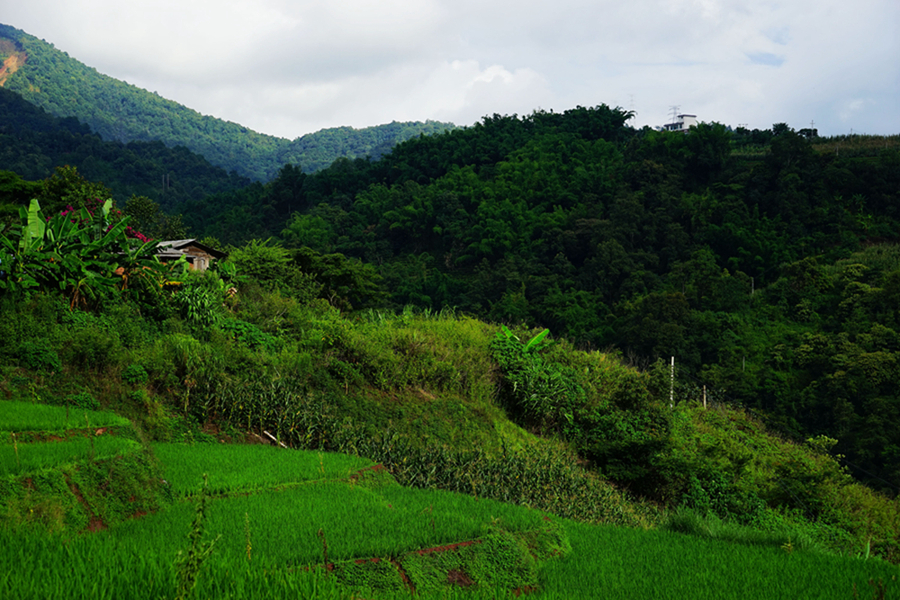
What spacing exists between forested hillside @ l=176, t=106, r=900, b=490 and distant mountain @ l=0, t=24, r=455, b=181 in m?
56.8

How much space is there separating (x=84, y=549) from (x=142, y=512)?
8.33 feet

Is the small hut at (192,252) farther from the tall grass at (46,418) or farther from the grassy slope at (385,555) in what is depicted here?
the grassy slope at (385,555)

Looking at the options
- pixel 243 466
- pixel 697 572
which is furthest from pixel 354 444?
pixel 697 572

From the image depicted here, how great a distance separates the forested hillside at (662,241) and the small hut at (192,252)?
21.4m

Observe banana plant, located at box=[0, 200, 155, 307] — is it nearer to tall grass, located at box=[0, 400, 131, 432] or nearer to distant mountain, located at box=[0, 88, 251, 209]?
tall grass, located at box=[0, 400, 131, 432]

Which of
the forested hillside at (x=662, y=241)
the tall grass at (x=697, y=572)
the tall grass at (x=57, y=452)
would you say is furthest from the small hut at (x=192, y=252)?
the forested hillside at (x=662, y=241)

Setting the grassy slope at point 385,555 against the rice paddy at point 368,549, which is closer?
the grassy slope at point 385,555

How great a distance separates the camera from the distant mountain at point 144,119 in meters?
119

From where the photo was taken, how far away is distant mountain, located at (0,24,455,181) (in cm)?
11925

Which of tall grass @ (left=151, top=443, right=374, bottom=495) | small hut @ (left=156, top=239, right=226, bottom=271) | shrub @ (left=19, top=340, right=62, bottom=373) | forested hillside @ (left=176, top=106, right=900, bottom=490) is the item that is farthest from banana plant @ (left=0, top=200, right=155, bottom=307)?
forested hillside @ (left=176, top=106, right=900, bottom=490)

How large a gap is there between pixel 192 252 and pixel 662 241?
42.8 meters

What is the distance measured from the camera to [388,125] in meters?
161

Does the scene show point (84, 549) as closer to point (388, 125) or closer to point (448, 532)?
point (448, 532)

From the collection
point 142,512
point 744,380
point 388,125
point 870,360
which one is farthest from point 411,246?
point 388,125
